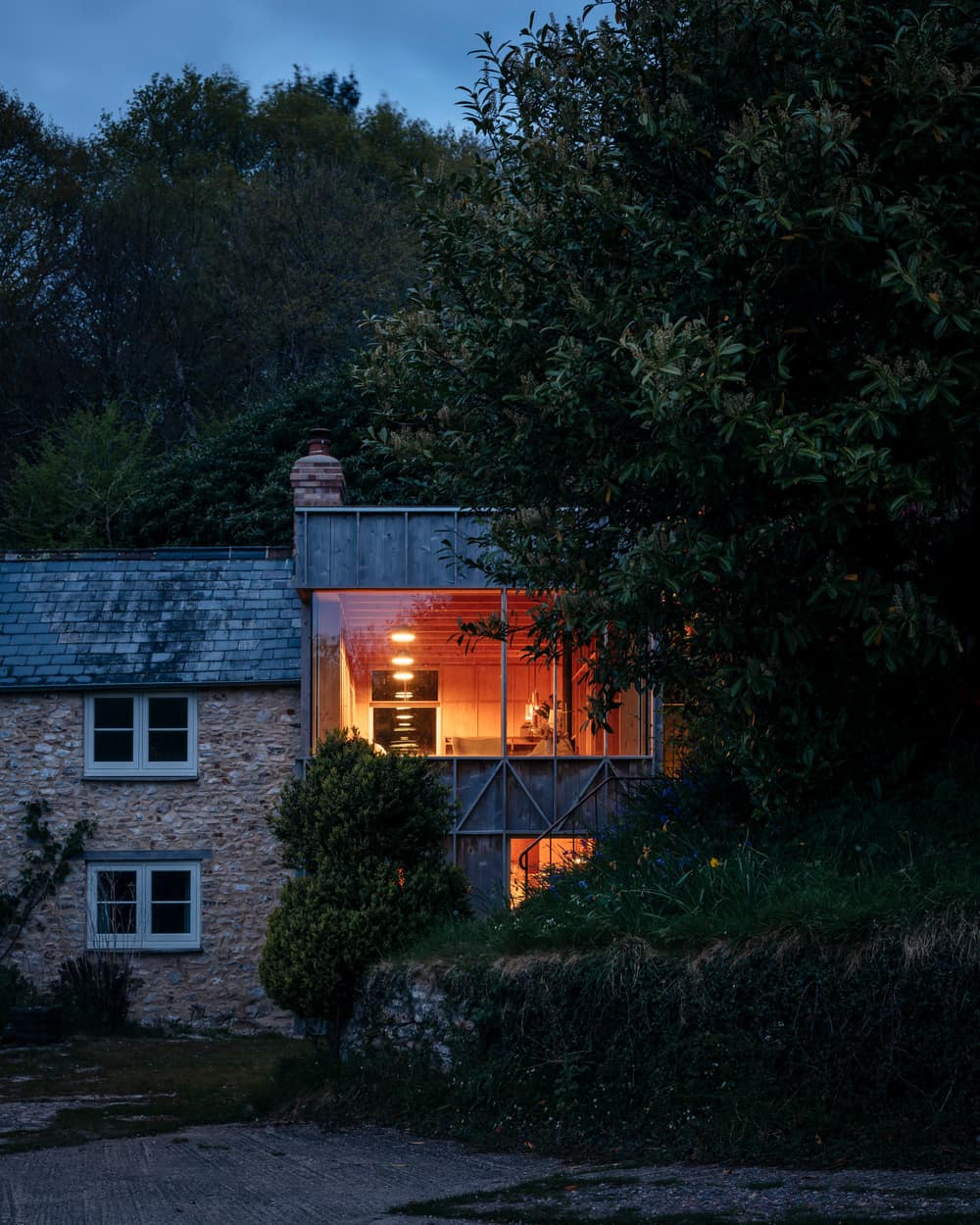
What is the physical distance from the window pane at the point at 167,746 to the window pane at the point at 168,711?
127 mm

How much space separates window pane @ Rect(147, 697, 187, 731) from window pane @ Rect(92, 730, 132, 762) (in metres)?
0.42

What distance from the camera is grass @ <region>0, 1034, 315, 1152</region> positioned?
1175cm

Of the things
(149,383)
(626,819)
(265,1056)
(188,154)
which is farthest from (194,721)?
(188,154)

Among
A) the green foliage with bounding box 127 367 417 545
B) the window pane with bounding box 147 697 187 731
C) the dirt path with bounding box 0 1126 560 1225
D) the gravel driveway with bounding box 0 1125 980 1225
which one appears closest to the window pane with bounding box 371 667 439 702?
the window pane with bounding box 147 697 187 731

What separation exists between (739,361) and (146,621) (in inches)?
513

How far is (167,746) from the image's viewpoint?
20141 millimetres

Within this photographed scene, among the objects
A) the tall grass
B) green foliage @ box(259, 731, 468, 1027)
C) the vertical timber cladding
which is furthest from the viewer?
the vertical timber cladding

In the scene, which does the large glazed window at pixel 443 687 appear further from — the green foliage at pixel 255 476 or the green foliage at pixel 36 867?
the green foliage at pixel 255 476

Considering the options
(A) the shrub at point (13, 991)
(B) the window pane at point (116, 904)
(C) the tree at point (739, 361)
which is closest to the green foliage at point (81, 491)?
(B) the window pane at point (116, 904)

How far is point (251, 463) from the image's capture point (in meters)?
31.2

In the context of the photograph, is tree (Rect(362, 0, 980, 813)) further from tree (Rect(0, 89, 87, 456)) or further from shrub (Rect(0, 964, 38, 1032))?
tree (Rect(0, 89, 87, 456))

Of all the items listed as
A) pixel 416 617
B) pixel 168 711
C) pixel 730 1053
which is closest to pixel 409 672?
pixel 416 617

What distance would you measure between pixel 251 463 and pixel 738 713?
888 inches

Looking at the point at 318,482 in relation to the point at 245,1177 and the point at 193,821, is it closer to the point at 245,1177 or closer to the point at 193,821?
the point at 193,821
